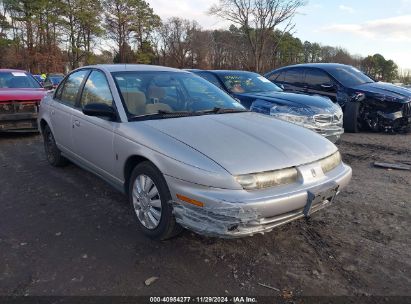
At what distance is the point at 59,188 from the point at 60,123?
903 millimetres

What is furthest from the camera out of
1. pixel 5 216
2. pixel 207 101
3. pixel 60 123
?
pixel 60 123

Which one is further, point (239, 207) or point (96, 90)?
point (96, 90)

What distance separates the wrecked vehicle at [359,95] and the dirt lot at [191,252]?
15.0ft

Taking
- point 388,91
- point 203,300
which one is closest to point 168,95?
point 203,300

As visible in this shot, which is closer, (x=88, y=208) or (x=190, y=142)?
(x=190, y=142)

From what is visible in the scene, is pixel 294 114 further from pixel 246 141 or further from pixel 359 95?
pixel 246 141

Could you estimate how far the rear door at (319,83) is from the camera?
29.4ft

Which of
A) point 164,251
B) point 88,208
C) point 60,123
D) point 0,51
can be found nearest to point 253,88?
point 60,123

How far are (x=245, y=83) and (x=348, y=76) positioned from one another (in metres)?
3.29

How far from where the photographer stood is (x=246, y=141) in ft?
10.1

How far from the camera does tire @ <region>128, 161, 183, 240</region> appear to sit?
298 centimetres

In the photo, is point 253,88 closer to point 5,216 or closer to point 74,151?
point 74,151

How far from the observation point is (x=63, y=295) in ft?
8.25

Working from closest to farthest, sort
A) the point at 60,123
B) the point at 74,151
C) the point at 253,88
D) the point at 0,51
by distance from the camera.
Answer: the point at 74,151, the point at 60,123, the point at 253,88, the point at 0,51
